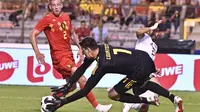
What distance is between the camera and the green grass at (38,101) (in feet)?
45.5

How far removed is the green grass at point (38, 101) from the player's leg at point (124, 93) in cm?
234

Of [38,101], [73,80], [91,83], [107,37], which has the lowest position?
[107,37]

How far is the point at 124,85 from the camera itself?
37.3ft

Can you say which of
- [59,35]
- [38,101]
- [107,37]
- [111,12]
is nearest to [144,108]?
[59,35]

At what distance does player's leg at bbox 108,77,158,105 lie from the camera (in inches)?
448

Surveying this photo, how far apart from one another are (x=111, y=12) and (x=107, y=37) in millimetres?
1032

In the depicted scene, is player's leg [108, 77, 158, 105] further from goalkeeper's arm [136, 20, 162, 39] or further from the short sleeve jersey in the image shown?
the short sleeve jersey

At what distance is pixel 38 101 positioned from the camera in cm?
1533

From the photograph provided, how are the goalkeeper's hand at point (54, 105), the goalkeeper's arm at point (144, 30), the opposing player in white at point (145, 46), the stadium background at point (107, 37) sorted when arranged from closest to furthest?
the goalkeeper's hand at point (54, 105) < the goalkeeper's arm at point (144, 30) < the opposing player in white at point (145, 46) < the stadium background at point (107, 37)

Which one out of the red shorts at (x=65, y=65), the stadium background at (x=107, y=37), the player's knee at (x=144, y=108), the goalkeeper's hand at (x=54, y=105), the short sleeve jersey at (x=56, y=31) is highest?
the short sleeve jersey at (x=56, y=31)

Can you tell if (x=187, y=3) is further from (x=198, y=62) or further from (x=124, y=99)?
(x=124, y=99)

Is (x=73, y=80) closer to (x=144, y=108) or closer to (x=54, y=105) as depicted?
(x=54, y=105)

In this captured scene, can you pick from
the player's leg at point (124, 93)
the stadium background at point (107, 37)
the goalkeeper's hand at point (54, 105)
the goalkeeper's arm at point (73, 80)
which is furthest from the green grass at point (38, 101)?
the player's leg at point (124, 93)

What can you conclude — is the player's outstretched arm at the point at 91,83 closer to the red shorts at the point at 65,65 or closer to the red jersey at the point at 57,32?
the red shorts at the point at 65,65
